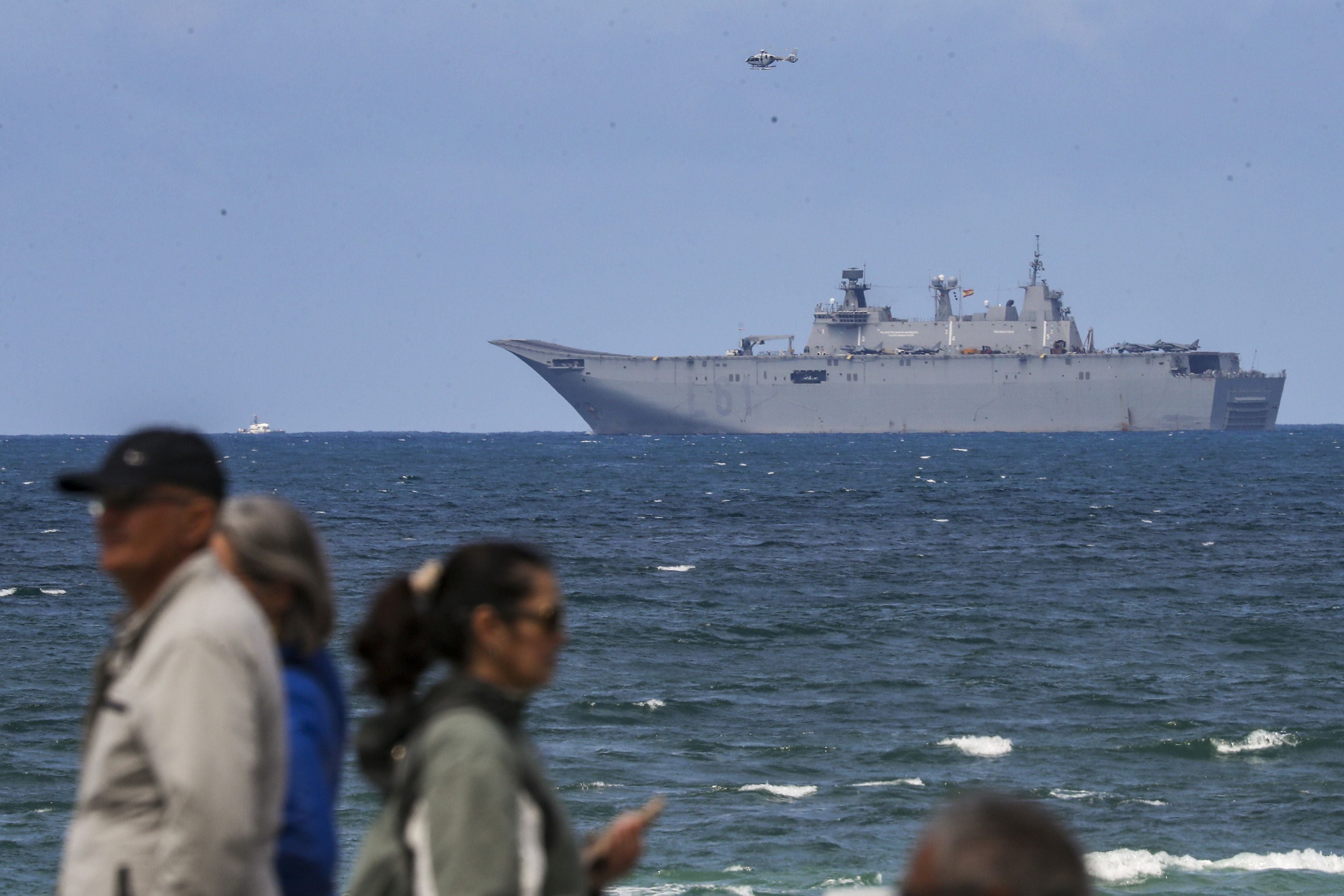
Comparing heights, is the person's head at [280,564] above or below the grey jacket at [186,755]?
above

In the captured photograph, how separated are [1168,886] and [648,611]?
13.3m

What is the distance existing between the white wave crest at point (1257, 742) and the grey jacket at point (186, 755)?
12.9 meters

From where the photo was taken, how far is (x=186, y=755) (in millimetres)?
2338

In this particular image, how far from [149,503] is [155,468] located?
6 centimetres

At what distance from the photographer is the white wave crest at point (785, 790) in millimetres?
12141

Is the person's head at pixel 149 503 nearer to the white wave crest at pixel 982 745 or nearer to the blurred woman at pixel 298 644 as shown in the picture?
the blurred woman at pixel 298 644

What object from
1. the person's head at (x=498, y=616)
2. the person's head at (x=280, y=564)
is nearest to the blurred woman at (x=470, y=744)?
the person's head at (x=498, y=616)

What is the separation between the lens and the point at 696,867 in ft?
33.9

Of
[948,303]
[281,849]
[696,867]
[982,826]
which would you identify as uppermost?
[948,303]

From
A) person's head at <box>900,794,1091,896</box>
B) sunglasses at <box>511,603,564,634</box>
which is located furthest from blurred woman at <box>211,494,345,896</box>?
person's head at <box>900,794,1091,896</box>

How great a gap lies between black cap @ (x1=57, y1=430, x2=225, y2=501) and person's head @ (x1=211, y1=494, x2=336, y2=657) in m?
Answer: 0.24

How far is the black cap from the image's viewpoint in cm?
253

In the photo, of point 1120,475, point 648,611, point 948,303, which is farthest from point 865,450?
point 648,611

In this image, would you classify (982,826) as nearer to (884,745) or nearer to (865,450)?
(884,745)
